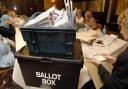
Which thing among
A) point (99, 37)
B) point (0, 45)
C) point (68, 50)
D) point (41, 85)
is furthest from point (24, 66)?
point (99, 37)

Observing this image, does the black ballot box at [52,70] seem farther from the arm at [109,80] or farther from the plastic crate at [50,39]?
the arm at [109,80]

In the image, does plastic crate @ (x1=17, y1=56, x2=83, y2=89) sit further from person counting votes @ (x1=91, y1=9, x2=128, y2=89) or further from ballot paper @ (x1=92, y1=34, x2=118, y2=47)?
ballot paper @ (x1=92, y1=34, x2=118, y2=47)

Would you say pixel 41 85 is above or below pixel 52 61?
below

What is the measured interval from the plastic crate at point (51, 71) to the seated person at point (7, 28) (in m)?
2.10

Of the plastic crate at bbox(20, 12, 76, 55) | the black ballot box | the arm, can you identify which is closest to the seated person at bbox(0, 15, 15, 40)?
the black ballot box

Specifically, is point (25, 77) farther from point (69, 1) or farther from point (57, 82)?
point (69, 1)

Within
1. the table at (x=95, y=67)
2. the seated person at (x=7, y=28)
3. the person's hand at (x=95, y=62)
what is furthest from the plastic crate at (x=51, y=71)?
the seated person at (x=7, y=28)

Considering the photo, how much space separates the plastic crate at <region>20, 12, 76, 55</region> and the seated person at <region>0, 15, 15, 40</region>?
217 cm

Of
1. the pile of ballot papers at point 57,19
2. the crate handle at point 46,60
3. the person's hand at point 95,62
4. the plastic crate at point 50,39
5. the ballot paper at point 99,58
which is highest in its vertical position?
the pile of ballot papers at point 57,19

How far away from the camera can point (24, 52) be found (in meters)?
1.28

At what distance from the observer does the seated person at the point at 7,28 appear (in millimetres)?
3191

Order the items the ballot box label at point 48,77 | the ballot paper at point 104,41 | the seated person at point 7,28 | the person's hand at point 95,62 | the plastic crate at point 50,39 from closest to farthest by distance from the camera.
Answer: the plastic crate at point 50,39 → the ballot box label at point 48,77 → the person's hand at point 95,62 → the ballot paper at point 104,41 → the seated person at point 7,28

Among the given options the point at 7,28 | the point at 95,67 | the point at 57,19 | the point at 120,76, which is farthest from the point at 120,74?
the point at 7,28

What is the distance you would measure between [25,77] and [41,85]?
0.16 m
